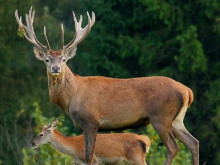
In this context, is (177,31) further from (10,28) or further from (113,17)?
(10,28)

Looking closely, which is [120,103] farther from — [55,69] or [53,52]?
[53,52]

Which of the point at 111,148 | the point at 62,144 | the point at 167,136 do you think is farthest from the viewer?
the point at 62,144

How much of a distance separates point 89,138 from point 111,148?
219 centimetres

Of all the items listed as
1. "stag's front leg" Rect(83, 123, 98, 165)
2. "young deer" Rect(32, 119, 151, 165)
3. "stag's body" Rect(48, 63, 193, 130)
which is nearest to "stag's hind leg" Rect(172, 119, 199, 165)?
"stag's body" Rect(48, 63, 193, 130)

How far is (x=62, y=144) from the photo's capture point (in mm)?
19188

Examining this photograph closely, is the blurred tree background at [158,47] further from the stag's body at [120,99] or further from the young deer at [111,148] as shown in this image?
the stag's body at [120,99]

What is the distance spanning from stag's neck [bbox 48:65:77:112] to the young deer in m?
1.94

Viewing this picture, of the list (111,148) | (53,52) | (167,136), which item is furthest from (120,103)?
(111,148)

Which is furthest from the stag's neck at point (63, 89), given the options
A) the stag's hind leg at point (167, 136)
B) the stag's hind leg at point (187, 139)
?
the stag's hind leg at point (187, 139)

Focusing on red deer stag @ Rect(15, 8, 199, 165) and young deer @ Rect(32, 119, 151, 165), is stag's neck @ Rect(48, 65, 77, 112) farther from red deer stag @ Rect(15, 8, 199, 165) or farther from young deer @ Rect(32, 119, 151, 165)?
young deer @ Rect(32, 119, 151, 165)

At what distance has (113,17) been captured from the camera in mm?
30297

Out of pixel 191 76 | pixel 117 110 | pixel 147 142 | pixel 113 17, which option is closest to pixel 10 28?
pixel 113 17

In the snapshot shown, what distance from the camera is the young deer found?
1877 centimetres

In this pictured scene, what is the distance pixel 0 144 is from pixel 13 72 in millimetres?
4456
